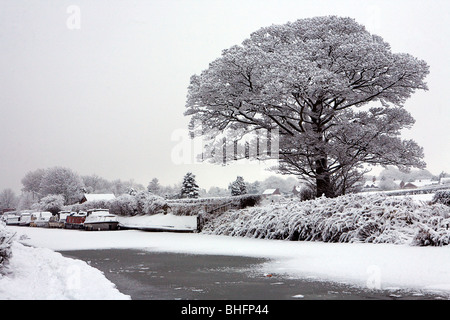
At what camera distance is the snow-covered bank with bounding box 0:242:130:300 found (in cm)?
536

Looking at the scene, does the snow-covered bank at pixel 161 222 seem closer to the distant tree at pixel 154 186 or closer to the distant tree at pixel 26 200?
the distant tree at pixel 26 200

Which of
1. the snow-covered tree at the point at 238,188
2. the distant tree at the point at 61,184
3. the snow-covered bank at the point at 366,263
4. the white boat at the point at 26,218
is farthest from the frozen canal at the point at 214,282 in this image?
the snow-covered tree at the point at 238,188

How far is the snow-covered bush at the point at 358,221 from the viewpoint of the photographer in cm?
1134

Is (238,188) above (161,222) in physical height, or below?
above

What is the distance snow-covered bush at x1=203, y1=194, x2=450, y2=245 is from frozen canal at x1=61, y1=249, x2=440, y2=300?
13.8 feet

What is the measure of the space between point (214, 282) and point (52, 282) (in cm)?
237

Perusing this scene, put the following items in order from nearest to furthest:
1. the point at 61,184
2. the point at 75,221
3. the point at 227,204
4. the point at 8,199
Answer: the point at 227,204
the point at 75,221
the point at 8,199
the point at 61,184

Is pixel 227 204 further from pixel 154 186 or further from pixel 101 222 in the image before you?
pixel 154 186

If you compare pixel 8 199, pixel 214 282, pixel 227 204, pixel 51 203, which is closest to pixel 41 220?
pixel 51 203

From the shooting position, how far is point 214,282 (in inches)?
262
